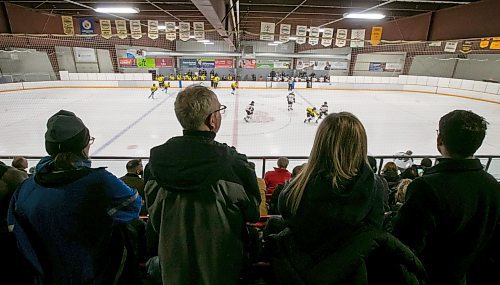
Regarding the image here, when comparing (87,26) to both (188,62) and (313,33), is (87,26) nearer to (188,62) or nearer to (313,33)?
(313,33)

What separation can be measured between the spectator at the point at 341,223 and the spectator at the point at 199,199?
23cm

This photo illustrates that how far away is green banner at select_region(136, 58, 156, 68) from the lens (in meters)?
25.4

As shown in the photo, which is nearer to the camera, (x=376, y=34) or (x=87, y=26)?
(x=376, y=34)

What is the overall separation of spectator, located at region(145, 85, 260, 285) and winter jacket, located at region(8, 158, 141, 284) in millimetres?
232

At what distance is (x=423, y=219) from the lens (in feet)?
4.58

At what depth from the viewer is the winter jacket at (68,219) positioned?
127 cm

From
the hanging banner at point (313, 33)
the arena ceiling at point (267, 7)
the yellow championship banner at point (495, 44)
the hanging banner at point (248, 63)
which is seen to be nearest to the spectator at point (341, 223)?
the arena ceiling at point (267, 7)

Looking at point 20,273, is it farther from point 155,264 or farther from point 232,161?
point 232,161

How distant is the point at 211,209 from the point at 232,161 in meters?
0.21

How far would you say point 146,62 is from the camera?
25.8 metres

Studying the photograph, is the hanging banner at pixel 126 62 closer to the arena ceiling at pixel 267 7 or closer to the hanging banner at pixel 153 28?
the arena ceiling at pixel 267 7

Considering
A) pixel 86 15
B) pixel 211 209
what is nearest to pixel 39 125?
pixel 86 15

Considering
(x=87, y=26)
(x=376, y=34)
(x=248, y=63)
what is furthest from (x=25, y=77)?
(x=376, y=34)

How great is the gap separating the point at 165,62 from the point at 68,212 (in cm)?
2775
